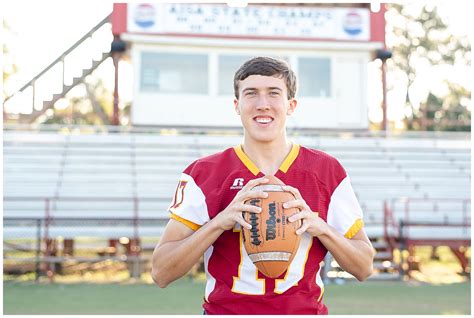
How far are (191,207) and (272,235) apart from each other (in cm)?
29

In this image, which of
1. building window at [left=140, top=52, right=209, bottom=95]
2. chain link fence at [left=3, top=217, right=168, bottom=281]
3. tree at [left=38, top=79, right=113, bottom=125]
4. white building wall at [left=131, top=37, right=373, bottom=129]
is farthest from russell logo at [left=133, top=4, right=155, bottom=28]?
tree at [left=38, top=79, right=113, bottom=125]

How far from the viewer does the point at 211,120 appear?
15.0 meters

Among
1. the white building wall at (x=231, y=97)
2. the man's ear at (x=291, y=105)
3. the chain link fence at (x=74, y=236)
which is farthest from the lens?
the white building wall at (x=231, y=97)

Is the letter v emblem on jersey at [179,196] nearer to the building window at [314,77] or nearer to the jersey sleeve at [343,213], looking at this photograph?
the jersey sleeve at [343,213]

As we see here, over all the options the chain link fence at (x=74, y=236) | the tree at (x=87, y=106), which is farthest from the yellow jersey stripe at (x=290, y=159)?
the tree at (x=87, y=106)

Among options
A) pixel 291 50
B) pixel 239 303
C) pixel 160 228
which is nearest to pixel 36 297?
pixel 160 228

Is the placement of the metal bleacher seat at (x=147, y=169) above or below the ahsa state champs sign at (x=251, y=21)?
below

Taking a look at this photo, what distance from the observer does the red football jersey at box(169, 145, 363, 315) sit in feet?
7.79

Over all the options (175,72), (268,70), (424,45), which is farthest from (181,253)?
(424,45)

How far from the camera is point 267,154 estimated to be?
2.50m

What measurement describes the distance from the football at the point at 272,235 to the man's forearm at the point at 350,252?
0.10 m

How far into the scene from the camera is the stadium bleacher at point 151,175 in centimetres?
1170

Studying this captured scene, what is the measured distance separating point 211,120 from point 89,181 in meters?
3.21

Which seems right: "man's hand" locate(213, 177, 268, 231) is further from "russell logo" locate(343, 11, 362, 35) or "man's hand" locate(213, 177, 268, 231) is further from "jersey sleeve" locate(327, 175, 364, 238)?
"russell logo" locate(343, 11, 362, 35)
